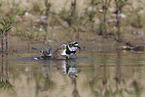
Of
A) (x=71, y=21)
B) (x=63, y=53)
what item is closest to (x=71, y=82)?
(x=63, y=53)

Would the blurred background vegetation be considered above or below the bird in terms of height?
above

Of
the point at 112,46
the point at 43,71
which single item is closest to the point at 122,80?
the point at 43,71

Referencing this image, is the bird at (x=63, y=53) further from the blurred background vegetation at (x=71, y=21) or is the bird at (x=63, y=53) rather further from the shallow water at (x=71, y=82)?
the blurred background vegetation at (x=71, y=21)

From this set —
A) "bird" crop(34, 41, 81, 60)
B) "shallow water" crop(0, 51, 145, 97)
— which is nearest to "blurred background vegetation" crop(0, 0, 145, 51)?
"bird" crop(34, 41, 81, 60)

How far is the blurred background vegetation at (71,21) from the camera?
27000 mm

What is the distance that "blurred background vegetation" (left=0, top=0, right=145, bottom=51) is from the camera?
88.6 feet

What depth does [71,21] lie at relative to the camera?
29453 millimetres

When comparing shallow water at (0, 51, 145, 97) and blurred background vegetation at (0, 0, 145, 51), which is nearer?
shallow water at (0, 51, 145, 97)

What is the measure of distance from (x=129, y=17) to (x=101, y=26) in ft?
16.0

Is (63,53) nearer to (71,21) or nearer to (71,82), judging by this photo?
(71,82)

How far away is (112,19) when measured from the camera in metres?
32.9

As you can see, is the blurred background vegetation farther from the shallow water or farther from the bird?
the shallow water

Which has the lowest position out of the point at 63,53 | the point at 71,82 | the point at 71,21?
the point at 71,82

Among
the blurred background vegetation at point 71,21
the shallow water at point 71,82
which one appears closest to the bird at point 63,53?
the shallow water at point 71,82
